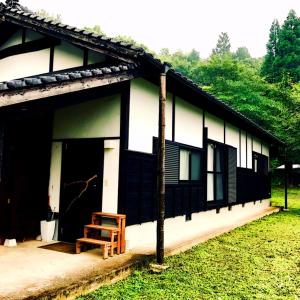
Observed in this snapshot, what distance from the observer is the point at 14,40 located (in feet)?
26.0

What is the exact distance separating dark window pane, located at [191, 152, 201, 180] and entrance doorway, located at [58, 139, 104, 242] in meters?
3.20

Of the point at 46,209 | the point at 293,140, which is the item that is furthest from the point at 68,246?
the point at 293,140

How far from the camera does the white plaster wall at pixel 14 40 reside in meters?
7.82

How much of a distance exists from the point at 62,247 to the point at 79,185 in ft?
3.97

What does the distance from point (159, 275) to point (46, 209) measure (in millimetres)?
3077

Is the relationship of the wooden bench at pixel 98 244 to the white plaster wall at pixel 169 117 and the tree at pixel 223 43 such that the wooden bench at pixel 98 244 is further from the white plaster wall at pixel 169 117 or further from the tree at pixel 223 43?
the tree at pixel 223 43

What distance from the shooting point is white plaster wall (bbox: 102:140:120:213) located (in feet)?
19.3

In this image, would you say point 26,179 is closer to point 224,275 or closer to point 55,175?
point 55,175

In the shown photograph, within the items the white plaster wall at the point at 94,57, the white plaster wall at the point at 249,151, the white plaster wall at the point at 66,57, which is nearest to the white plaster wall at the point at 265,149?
the white plaster wall at the point at 249,151

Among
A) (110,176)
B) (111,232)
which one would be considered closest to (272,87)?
(110,176)

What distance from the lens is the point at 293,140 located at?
22031mm

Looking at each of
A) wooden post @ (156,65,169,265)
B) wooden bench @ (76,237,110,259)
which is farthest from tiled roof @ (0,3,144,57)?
wooden bench @ (76,237,110,259)

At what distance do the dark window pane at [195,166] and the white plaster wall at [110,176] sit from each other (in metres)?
3.19

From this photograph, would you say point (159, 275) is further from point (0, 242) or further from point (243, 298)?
point (0, 242)
